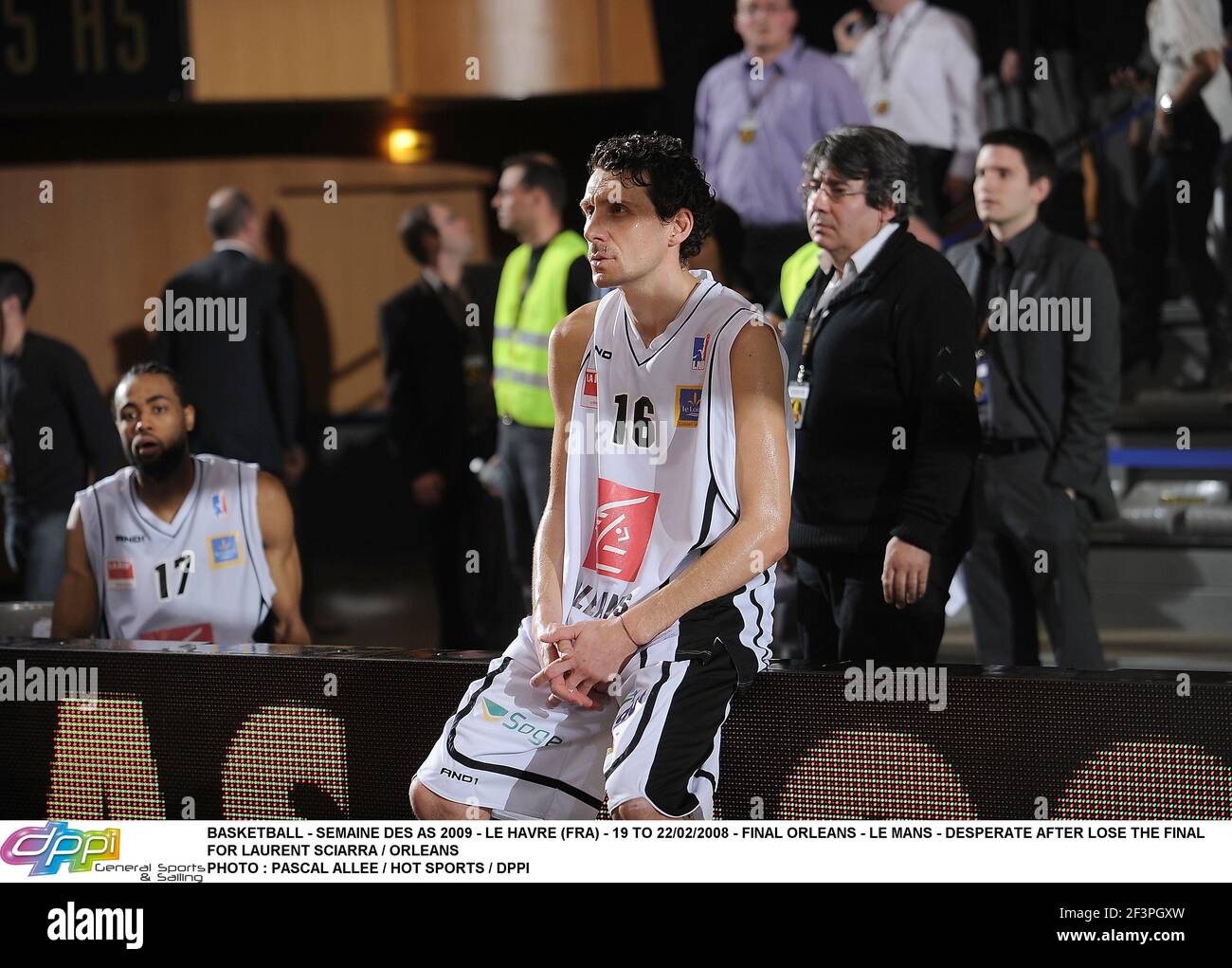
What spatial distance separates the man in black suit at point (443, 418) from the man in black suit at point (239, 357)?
447mm

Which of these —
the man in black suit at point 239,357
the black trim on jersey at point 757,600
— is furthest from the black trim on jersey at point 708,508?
the man in black suit at point 239,357

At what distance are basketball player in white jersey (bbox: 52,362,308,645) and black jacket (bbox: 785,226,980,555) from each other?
133cm

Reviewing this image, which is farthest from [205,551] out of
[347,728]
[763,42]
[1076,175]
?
[1076,175]

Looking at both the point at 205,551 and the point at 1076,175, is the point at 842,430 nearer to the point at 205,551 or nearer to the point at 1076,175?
the point at 205,551

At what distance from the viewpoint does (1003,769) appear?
238cm

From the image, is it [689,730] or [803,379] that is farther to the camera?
[803,379]

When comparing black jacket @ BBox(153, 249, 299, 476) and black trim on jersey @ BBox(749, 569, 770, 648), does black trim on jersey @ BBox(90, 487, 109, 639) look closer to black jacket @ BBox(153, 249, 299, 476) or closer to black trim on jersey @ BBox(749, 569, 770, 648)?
black trim on jersey @ BBox(749, 569, 770, 648)

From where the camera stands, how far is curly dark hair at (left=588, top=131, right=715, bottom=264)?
8.14ft

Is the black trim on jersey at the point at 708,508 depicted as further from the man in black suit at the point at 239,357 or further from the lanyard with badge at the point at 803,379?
the man in black suit at the point at 239,357

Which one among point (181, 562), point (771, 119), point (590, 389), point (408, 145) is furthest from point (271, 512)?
point (408, 145)

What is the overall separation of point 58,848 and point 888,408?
1914 mm

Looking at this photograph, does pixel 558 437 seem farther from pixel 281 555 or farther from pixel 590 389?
pixel 281 555

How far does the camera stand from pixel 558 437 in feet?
8.70

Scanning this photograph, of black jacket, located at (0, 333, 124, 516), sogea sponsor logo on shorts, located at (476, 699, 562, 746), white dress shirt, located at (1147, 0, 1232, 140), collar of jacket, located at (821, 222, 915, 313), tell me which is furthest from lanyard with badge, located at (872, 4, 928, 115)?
sogea sponsor logo on shorts, located at (476, 699, 562, 746)
